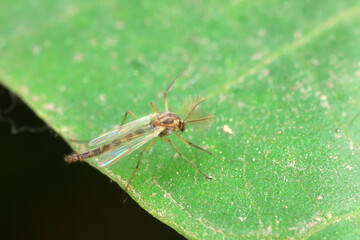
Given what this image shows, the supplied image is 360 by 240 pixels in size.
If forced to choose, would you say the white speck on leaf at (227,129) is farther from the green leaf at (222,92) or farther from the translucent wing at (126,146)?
the translucent wing at (126,146)

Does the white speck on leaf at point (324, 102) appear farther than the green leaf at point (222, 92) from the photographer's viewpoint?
Yes

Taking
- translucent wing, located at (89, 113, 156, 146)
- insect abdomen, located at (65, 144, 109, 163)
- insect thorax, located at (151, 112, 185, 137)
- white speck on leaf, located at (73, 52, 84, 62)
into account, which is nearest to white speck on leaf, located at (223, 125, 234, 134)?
insect thorax, located at (151, 112, 185, 137)

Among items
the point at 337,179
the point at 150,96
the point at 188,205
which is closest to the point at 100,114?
the point at 150,96

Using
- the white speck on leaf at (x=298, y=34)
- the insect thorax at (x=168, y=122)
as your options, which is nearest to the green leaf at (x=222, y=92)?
the white speck on leaf at (x=298, y=34)

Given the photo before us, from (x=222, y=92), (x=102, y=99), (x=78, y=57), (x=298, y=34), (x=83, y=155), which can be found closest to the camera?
(x=83, y=155)

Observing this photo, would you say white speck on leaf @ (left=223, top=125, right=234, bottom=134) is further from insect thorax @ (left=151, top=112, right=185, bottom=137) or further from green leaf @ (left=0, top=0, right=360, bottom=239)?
insect thorax @ (left=151, top=112, right=185, bottom=137)

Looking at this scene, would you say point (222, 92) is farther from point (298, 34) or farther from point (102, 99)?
point (102, 99)

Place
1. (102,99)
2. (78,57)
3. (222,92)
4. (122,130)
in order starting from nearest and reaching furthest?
(122,130) < (222,92) < (102,99) < (78,57)

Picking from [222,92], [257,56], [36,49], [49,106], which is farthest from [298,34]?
[36,49]

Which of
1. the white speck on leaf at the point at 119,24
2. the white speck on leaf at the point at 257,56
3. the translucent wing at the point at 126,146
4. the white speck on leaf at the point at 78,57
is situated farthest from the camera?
the white speck on leaf at the point at 119,24
